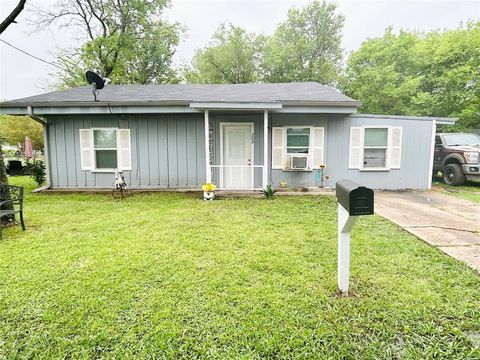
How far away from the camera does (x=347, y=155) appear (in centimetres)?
719

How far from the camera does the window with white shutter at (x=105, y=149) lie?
7.25 m

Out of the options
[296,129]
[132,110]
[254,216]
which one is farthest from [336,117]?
[132,110]

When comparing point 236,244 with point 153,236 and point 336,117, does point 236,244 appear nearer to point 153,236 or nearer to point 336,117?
point 153,236

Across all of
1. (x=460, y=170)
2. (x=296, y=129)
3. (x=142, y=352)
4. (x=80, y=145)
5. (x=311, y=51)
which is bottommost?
(x=142, y=352)

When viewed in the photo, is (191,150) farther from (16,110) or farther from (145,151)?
(16,110)

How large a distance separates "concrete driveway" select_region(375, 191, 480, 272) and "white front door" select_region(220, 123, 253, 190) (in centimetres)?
347

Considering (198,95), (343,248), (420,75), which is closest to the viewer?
(343,248)

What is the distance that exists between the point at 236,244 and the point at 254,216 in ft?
4.65

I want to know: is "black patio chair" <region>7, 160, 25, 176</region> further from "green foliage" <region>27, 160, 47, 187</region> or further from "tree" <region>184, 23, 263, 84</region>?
"tree" <region>184, 23, 263, 84</region>

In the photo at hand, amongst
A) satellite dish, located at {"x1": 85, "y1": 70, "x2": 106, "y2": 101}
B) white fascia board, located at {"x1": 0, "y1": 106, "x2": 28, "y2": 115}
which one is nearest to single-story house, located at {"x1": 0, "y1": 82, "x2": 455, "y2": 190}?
white fascia board, located at {"x1": 0, "y1": 106, "x2": 28, "y2": 115}

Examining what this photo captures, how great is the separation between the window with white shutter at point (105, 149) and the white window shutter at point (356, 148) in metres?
6.44

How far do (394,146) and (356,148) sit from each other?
3.53ft

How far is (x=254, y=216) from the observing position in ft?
15.3

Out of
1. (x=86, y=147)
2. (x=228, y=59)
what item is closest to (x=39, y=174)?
(x=86, y=147)
